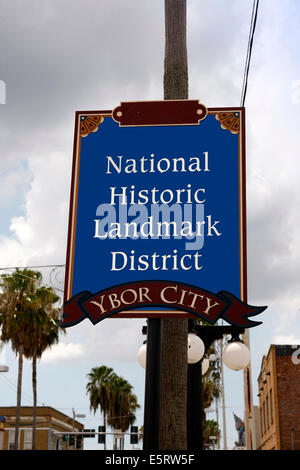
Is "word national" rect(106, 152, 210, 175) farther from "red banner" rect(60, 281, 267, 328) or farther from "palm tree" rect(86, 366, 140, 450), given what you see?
"palm tree" rect(86, 366, 140, 450)

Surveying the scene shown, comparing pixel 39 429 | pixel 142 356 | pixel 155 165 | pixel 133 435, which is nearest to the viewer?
pixel 155 165

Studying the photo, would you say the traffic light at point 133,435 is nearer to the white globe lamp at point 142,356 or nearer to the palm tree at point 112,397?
the palm tree at point 112,397

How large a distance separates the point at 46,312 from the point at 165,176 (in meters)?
35.9

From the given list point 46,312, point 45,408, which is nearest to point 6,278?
point 46,312

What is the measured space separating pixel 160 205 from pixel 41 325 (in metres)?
35.7

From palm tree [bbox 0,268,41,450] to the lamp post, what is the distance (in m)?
29.4

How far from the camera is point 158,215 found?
A: 6.16 meters

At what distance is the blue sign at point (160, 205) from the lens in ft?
19.9

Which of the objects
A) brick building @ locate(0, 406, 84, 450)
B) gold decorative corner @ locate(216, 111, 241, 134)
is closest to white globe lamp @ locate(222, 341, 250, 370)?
gold decorative corner @ locate(216, 111, 241, 134)

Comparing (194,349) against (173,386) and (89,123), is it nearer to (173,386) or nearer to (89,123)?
(173,386)

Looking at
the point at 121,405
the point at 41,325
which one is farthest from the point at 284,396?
the point at 121,405

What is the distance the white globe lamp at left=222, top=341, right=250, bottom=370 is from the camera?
9.30 m

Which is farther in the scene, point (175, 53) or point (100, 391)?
point (100, 391)
